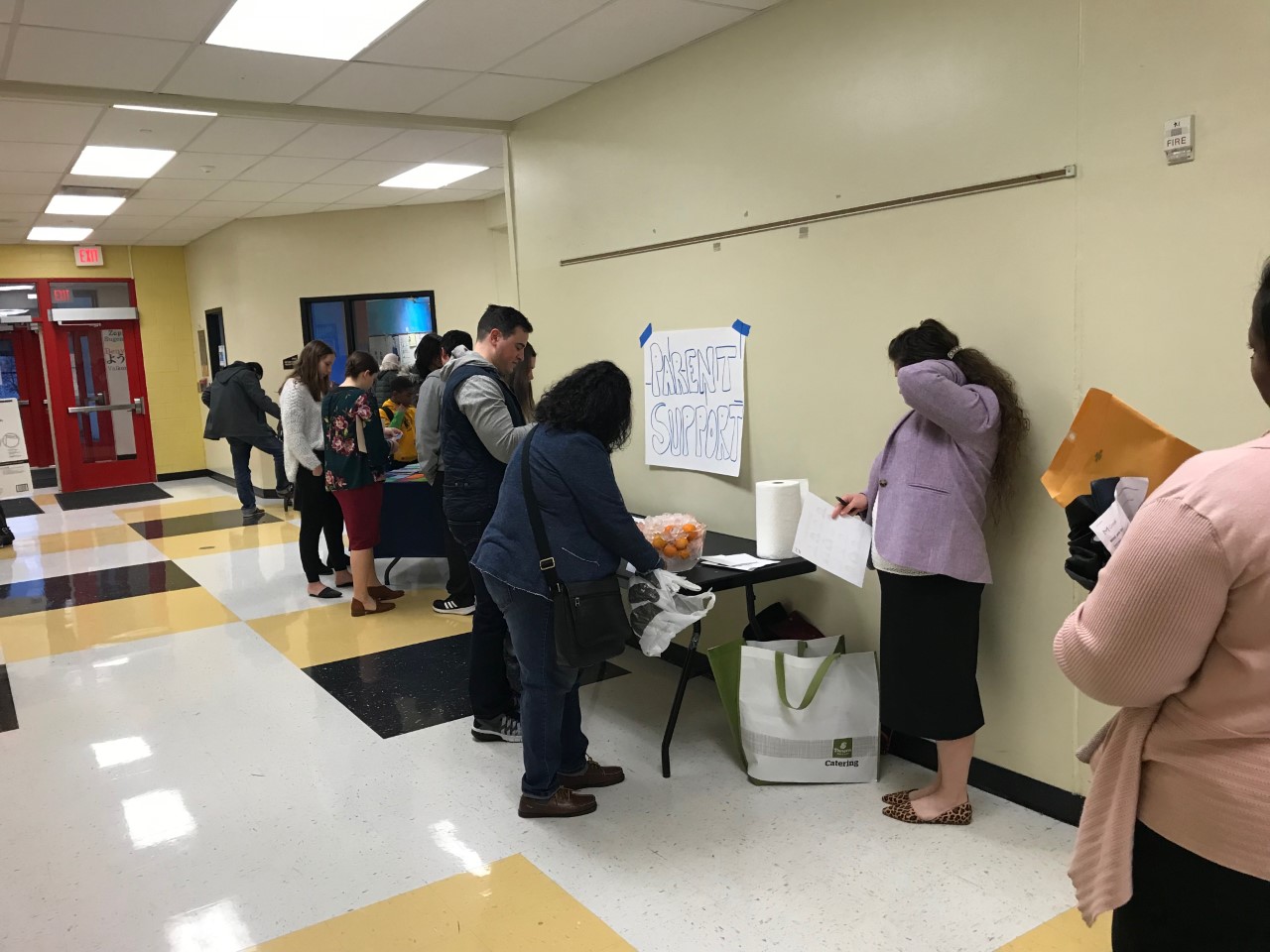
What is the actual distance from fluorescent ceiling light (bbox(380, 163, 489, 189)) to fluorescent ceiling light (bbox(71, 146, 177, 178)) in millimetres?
1584

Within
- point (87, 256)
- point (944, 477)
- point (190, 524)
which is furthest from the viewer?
point (87, 256)

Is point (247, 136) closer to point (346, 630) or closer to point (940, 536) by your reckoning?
point (346, 630)

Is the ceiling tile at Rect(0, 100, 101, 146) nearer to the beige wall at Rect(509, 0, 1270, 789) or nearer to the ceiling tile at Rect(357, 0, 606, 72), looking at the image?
the ceiling tile at Rect(357, 0, 606, 72)

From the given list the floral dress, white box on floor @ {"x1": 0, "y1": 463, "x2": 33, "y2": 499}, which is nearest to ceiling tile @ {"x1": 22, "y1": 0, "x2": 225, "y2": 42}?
the floral dress

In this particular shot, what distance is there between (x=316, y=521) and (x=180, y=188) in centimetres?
318

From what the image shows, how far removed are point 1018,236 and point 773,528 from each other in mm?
1230

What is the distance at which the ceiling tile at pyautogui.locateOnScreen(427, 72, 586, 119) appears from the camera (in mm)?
4266

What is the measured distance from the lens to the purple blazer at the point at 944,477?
2.54 metres

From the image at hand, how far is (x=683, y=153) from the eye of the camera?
152 inches

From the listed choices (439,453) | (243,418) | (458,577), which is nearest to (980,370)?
(439,453)

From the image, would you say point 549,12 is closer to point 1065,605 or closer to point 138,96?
point 138,96

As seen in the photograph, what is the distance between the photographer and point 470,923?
2355mm

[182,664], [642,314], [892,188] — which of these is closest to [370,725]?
[182,664]

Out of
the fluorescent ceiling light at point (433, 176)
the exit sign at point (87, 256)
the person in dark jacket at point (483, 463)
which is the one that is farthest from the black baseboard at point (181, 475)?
the person in dark jacket at point (483, 463)
